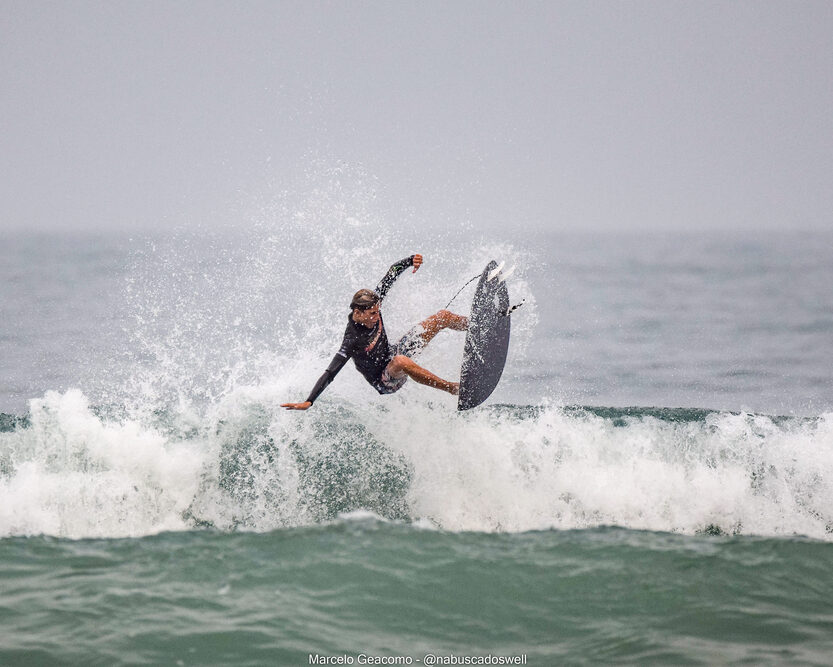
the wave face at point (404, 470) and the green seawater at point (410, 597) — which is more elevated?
the wave face at point (404, 470)

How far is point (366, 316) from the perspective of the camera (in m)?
8.23

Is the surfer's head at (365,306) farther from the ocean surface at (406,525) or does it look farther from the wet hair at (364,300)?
the ocean surface at (406,525)

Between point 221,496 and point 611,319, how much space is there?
22.5m

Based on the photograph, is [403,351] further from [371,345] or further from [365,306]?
[365,306]

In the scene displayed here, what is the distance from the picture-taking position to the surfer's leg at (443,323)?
→ 868cm

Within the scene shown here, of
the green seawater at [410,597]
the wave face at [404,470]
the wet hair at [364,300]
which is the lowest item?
the green seawater at [410,597]

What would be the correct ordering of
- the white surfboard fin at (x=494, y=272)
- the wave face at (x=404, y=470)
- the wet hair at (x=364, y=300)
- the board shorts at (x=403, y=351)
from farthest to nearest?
the white surfboard fin at (x=494, y=272)
the board shorts at (x=403, y=351)
the wave face at (x=404, y=470)
the wet hair at (x=364, y=300)

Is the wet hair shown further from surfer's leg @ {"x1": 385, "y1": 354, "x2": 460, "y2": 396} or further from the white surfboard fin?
the white surfboard fin

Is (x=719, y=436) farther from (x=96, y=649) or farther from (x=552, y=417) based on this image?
(x=96, y=649)

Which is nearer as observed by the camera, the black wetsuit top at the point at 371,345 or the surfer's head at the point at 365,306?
the surfer's head at the point at 365,306

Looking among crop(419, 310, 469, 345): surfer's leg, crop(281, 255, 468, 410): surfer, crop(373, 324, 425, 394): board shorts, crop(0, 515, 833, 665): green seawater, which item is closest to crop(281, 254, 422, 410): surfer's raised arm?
crop(281, 255, 468, 410): surfer

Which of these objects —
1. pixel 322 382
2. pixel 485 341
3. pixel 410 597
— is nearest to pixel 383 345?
pixel 322 382

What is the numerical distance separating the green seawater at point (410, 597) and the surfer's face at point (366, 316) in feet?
6.51

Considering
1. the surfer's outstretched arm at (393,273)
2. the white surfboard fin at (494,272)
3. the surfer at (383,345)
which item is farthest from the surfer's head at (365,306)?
the white surfboard fin at (494,272)
